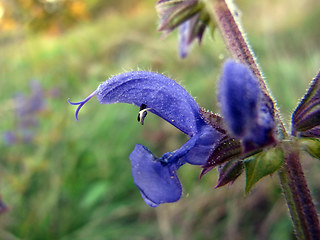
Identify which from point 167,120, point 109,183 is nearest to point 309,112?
point 167,120

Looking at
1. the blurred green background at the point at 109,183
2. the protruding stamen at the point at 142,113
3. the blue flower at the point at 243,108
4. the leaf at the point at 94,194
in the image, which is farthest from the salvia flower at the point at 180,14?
the leaf at the point at 94,194

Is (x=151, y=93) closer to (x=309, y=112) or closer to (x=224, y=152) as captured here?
(x=224, y=152)

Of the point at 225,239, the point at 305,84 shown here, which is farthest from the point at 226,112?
the point at 305,84

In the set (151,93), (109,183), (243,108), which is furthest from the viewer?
(109,183)

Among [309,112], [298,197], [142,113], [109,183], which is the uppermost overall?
[142,113]

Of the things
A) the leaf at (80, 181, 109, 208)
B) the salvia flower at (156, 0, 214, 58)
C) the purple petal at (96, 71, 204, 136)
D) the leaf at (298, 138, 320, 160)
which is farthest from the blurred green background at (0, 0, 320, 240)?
the leaf at (298, 138, 320, 160)

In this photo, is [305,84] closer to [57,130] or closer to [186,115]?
[57,130]
